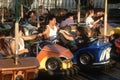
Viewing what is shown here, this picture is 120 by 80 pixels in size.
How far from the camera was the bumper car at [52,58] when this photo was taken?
980 cm

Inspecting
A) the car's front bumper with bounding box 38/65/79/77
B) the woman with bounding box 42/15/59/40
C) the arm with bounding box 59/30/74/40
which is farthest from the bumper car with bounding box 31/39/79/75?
the arm with bounding box 59/30/74/40

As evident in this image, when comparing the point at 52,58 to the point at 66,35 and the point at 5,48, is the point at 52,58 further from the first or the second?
the point at 66,35

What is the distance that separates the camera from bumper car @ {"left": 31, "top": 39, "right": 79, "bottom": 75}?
9.80m

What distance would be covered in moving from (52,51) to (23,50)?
70 centimetres

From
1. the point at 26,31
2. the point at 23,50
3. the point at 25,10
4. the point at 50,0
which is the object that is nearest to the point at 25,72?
the point at 23,50

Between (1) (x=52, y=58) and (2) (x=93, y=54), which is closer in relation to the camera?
(1) (x=52, y=58)

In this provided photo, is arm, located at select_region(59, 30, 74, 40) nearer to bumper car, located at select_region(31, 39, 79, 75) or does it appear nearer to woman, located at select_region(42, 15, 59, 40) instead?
Result: woman, located at select_region(42, 15, 59, 40)

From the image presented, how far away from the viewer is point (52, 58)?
32.2 ft

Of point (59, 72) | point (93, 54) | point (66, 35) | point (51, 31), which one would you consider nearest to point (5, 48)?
point (59, 72)

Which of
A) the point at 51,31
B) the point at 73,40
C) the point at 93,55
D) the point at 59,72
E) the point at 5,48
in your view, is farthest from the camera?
the point at 73,40

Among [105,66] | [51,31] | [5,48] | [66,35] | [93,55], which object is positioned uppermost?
[51,31]

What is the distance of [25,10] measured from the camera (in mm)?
19344

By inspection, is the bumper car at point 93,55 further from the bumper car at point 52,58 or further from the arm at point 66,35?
the bumper car at point 52,58

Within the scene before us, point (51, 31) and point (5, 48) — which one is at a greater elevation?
point (51, 31)
